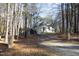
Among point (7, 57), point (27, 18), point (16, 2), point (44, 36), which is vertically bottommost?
point (7, 57)

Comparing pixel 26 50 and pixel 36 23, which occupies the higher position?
pixel 36 23

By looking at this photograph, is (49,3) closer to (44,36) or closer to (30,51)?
(44,36)

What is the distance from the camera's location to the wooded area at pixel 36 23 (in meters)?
2.61

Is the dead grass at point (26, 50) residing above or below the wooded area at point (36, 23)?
below

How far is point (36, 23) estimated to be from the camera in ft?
8.63

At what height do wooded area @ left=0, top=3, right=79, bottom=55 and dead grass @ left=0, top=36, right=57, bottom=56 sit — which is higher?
wooded area @ left=0, top=3, right=79, bottom=55

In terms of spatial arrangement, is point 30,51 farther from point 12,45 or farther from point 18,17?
point 18,17

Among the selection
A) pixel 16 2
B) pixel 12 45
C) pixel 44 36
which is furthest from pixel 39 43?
pixel 16 2

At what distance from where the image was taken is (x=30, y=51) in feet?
8.57

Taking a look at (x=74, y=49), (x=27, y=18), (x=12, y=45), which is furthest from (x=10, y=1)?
(x=74, y=49)

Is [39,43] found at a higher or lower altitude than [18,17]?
lower

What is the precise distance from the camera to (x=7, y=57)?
102 inches

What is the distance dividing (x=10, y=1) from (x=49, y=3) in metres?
0.39

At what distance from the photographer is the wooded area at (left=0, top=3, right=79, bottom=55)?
8.57 ft
